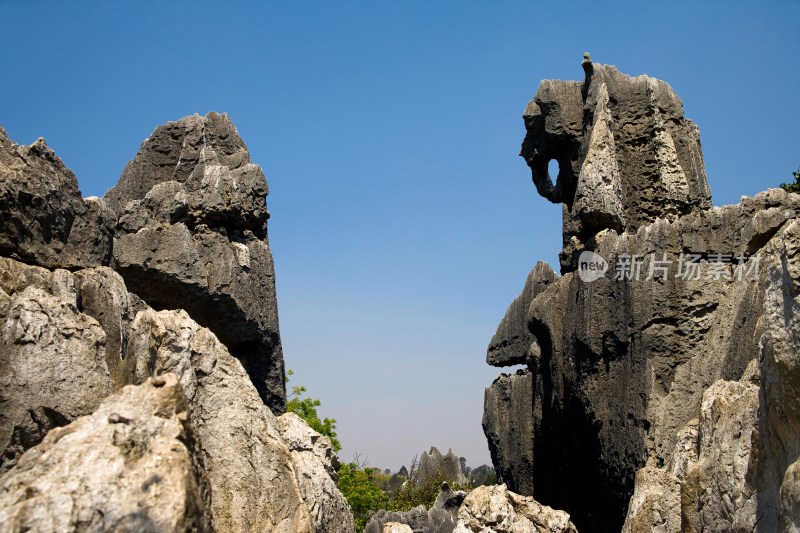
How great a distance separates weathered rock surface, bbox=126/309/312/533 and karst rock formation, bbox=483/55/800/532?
174 inches

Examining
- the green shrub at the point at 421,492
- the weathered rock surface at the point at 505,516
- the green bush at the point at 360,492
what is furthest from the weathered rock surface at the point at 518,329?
the green shrub at the point at 421,492

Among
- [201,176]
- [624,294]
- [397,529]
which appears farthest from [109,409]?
[624,294]

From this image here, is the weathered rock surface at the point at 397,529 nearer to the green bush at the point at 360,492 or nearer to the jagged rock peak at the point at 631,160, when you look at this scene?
the jagged rock peak at the point at 631,160

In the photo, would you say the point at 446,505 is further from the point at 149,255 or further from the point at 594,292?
the point at 149,255

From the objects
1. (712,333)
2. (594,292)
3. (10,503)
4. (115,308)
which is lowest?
(10,503)

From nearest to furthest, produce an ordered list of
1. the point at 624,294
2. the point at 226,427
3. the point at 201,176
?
the point at 226,427 < the point at 201,176 < the point at 624,294

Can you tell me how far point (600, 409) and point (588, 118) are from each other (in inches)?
231

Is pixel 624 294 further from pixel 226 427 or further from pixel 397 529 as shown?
pixel 226 427

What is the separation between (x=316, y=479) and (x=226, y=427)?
70.9 inches

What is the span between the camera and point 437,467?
1560 inches

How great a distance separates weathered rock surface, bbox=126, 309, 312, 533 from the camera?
6258 mm

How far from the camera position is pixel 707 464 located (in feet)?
25.1

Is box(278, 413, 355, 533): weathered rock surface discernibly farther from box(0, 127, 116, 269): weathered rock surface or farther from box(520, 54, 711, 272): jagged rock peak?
box(520, 54, 711, 272): jagged rock peak

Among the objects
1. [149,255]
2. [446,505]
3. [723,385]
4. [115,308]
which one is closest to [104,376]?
[115,308]
